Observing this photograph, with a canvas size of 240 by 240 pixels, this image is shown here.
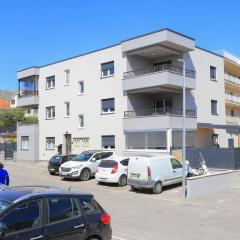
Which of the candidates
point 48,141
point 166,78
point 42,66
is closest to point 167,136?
point 166,78

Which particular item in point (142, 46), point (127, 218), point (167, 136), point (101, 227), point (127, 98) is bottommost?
point (127, 218)

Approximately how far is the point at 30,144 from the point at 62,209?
34.7m

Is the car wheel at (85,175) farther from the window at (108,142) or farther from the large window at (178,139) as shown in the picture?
the window at (108,142)

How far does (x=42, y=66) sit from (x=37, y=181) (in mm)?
18977

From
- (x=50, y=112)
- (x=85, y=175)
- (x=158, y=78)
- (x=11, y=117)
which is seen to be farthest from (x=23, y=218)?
(x=11, y=117)

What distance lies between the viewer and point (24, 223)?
6305 mm

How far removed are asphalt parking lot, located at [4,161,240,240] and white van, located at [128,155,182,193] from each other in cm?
48

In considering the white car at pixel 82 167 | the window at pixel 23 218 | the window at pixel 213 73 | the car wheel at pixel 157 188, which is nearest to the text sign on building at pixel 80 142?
the white car at pixel 82 167

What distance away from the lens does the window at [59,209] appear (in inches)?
265

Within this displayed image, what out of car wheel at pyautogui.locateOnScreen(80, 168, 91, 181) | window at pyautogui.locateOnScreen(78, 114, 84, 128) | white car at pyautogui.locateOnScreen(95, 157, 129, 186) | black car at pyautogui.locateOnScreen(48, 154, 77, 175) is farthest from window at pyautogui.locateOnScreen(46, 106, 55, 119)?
white car at pyautogui.locateOnScreen(95, 157, 129, 186)

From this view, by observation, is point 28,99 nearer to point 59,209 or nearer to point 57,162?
point 57,162

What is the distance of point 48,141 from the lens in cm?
3984

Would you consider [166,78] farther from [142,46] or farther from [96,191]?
[96,191]

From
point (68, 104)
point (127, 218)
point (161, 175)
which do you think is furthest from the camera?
point (68, 104)
